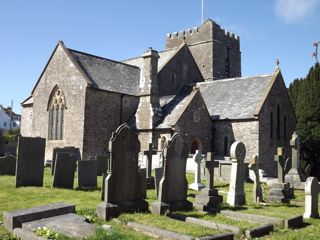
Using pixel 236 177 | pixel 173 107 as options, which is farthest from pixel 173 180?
pixel 173 107

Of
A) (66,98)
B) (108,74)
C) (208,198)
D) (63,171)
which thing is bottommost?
(208,198)

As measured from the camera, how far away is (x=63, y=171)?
44.4 feet

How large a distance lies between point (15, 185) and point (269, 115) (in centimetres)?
1730

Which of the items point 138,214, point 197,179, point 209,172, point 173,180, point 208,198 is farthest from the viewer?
point 197,179

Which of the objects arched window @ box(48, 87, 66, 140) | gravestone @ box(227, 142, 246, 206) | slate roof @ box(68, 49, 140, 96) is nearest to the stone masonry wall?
arched window @ box(48, 87, 66, 140)

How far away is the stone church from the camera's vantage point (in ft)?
80.1

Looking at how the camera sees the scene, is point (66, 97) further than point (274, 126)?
Yes

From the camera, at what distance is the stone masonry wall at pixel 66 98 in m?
25.0

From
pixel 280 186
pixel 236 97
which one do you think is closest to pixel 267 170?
pixel 236 97

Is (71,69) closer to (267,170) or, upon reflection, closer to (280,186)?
(267,170)

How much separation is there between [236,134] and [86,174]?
1329 cm

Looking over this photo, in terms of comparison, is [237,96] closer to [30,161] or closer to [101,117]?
[101,117]

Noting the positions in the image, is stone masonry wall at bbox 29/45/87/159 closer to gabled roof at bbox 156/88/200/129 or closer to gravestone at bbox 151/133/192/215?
gabled roof at bbox 156/88/200/129

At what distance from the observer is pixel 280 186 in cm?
1333
